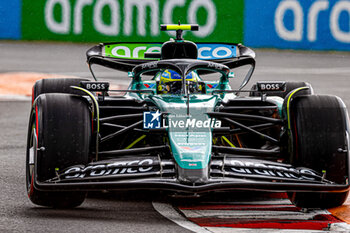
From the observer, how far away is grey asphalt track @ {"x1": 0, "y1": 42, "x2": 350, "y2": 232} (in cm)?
581

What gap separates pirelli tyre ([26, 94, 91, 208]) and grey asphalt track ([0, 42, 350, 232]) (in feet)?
0.42

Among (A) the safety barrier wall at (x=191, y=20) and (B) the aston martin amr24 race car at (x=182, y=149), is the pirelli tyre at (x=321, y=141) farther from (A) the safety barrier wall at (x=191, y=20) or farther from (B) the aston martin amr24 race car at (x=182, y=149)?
(A) the safety barrier wall at (x=191, y=20)

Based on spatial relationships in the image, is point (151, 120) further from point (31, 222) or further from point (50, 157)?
point (31, 222)

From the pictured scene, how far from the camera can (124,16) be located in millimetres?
24703

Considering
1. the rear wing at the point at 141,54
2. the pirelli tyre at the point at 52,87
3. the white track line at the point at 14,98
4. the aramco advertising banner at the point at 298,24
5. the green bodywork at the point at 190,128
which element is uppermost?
the rear wing at the point at 141,54

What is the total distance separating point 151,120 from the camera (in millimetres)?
6449

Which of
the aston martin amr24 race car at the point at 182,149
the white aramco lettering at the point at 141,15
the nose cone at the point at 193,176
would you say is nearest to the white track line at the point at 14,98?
the aston martin amr24 race car at the point at 182,149

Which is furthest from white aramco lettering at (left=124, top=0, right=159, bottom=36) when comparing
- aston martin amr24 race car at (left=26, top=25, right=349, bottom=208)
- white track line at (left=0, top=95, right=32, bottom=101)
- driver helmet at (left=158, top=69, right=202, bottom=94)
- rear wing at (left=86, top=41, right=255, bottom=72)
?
aston martin amr24 race car at (left=26, top=25, right=349, bottom=208)

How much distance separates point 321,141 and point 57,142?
212 cm

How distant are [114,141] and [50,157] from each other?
4.52 feet

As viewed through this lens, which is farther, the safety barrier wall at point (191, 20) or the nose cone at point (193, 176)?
the safety barrier wall at point (191, 20)

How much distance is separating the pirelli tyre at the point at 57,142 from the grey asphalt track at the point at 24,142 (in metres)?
0.13

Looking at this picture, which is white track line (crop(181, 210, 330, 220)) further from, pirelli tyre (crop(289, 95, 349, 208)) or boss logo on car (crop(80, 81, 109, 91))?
boss logo on car (crop(80, 81, 109, 91))

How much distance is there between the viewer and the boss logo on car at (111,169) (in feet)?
19.3
